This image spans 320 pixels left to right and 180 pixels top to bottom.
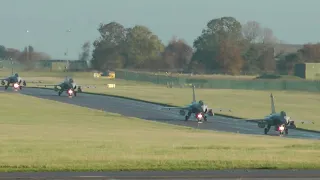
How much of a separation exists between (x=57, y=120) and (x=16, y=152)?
122ft

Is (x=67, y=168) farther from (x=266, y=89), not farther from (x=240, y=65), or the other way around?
(x=240, y=65)

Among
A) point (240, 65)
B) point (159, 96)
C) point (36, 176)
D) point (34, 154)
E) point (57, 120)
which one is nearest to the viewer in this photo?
point (36, 176)

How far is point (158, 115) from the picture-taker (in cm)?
8431

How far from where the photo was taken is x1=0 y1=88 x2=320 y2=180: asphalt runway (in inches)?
1062

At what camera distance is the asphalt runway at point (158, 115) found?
6831cm

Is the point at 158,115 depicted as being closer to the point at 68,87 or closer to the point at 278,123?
the point at 278,123

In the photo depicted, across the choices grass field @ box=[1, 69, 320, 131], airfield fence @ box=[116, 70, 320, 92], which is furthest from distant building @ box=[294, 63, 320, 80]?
grass field @ box=[1, 69, 320, 131]

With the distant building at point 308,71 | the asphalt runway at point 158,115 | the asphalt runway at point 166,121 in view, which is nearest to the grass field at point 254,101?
the asphalt runway at point 158,115

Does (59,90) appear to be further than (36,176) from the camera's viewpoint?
Yes

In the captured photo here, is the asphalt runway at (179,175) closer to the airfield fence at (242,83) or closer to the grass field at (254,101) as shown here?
the grass field at (254,101)

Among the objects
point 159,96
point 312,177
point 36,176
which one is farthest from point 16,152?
point 159,96

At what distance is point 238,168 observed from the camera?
29609 mm

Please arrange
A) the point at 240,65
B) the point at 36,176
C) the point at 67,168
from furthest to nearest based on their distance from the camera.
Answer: the point at 240,65, the point at 67,168, the point at 36,176

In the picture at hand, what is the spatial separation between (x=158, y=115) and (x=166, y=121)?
8043mm
